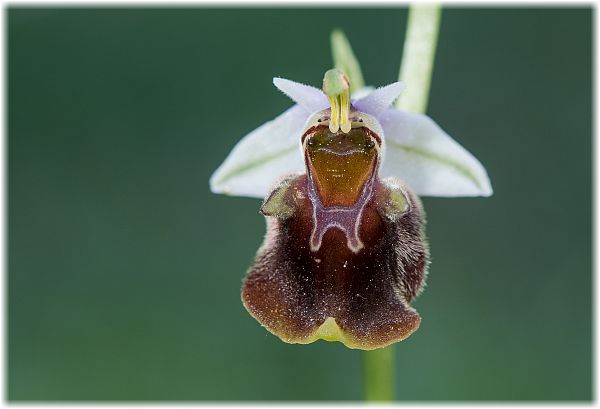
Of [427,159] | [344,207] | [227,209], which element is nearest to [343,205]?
[344,207]

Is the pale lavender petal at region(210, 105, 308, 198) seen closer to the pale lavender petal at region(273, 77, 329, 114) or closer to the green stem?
the pale lavender petal at region(273, 77, 329, 114)

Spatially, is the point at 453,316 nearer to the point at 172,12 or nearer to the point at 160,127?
the point at 160,127

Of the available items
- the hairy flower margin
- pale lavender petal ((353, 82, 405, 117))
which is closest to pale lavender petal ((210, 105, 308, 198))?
the hairy flower margin

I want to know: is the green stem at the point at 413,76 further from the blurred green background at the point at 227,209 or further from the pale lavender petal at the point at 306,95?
the blurred green background at the point at 227,209

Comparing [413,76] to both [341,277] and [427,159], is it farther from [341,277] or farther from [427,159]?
[341,277]

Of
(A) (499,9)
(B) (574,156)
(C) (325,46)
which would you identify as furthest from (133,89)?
(B) (574,156)
